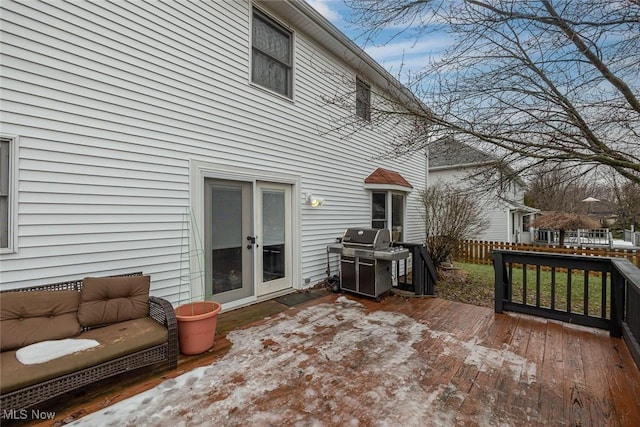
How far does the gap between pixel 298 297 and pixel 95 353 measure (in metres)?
3.12

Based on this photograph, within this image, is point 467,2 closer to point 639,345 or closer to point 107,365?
point 639,345

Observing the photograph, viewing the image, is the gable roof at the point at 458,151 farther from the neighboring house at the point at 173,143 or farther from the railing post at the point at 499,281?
the railing post at the point at 499,281

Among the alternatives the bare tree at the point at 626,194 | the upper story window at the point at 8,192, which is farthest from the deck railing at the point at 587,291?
the upper story window at the point at 8,192

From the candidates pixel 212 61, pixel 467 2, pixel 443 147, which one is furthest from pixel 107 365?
pixel 467 2

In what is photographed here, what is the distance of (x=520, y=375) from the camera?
8.38ft

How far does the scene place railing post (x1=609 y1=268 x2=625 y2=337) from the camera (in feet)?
10.6

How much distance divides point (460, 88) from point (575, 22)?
51.6 inches

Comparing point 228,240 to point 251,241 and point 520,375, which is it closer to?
point 251,241

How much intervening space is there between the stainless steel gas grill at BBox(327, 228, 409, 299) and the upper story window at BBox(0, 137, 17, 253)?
423cm

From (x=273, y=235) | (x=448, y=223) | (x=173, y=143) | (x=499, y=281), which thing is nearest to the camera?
(x=173, y=143)

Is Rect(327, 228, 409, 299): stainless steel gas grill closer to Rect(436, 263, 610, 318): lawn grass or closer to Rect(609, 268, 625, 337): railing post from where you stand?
Rect(436, 263, 610, 318): lawn grass

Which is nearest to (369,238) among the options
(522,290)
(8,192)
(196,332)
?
(196,332)

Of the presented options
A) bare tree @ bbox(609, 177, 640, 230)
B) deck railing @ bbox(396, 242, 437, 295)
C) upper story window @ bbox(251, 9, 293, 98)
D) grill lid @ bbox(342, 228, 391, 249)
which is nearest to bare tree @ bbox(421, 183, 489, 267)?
deck railing @ bbox(396, 242, 437, 295)

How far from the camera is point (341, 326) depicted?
3.71 meters
